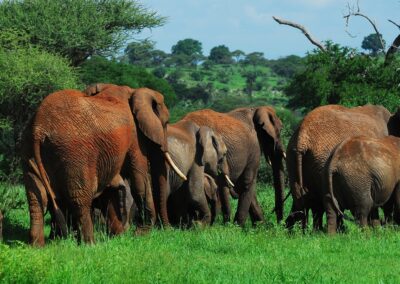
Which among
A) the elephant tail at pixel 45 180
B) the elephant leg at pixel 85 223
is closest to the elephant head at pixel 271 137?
the elephant leg at pixel 85 223

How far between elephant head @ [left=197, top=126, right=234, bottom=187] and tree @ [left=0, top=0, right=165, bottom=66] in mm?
20031

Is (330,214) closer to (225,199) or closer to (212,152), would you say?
(212,152)

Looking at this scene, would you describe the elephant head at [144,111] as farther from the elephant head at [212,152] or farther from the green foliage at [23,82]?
the green foliage at [23,82]

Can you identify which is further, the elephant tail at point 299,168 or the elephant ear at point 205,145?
the elephant ear at point 205,145

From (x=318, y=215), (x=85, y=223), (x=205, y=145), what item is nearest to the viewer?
(x=85, y=223)

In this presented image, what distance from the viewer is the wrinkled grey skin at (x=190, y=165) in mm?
13180

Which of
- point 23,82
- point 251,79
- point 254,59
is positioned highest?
point 23,82

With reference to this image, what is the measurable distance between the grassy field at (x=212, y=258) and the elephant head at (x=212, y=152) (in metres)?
1.54

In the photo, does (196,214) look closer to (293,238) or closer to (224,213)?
(224,213)

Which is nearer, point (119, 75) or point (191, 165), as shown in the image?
point (191, 165)

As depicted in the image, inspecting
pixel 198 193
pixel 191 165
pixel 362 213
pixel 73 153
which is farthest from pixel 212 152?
pixel 73 153

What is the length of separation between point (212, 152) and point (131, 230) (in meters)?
2.05

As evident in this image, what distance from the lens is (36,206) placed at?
10.1 meters

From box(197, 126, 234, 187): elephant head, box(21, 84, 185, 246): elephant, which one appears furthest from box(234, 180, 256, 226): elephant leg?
box(21, 84, 185, 246): elephant
